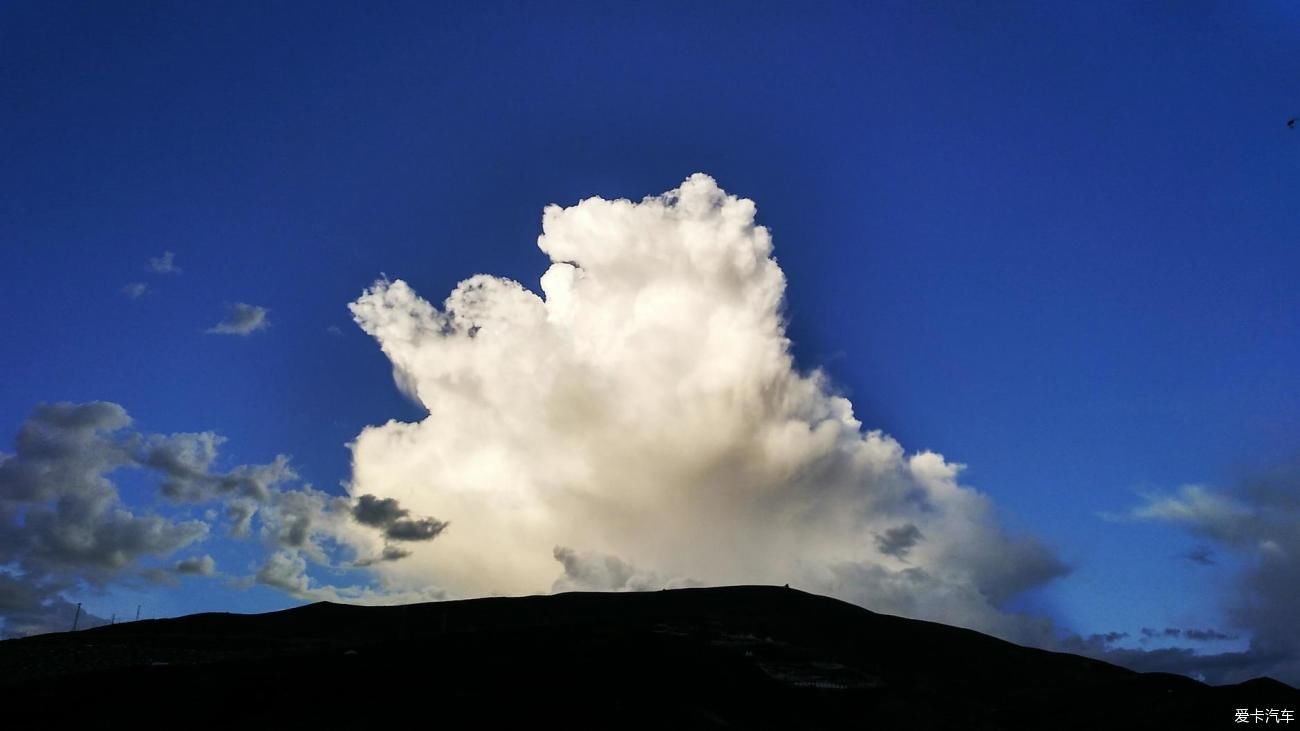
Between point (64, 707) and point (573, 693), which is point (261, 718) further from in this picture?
point (573, 693)

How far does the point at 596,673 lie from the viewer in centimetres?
5494

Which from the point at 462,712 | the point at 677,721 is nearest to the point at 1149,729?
the point at 677,721

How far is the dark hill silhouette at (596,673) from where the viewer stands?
50.9 metres

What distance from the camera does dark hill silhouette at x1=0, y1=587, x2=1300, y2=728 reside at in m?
50.9

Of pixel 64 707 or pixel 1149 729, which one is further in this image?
pixel 1149 729

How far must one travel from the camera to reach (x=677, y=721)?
49625 mm

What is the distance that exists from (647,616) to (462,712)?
45.5 m

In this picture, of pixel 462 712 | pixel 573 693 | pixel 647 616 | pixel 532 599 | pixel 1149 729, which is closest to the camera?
pixel 462 712

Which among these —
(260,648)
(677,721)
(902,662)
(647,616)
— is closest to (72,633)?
(260,648)

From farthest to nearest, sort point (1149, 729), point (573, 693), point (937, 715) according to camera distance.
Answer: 1. point (937, 715)
2. point (1149, 729)
3. point (573, 693)

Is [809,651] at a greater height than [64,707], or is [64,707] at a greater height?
[809,651]

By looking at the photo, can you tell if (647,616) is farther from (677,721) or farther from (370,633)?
(677,721)

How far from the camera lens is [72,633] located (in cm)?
8575

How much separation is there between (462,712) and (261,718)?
11594 mm
